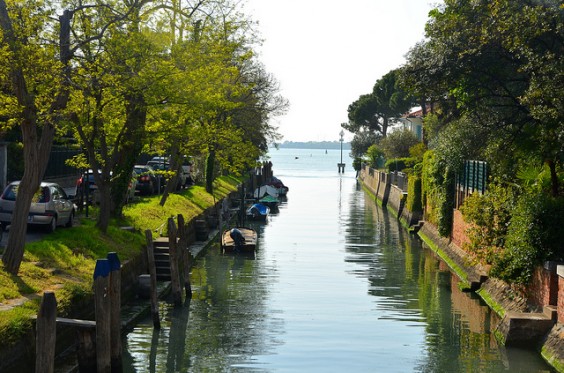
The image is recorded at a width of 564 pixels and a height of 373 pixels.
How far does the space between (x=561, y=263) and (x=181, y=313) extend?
10816 millimetres

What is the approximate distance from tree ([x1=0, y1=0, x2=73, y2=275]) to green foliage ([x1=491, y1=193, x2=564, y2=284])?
38.7ft

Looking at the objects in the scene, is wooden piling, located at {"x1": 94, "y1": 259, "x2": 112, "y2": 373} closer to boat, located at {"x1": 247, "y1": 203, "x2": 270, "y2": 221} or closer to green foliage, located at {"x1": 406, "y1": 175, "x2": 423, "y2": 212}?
green foliage, located at {"x1": 406, "y1": 175, "x2": 423, "y2": 212}

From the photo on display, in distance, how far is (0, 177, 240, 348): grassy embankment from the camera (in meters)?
15.9

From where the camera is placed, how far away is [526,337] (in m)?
20.6

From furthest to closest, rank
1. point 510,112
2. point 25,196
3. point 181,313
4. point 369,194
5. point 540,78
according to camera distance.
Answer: point 369,194 → point 510,112 → point 181,313 → point 540,78 → point 25,196

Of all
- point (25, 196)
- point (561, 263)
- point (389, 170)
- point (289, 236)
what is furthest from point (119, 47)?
point (389, 170)

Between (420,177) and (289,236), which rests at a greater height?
(420,177)

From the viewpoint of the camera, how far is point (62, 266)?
70.7 ft

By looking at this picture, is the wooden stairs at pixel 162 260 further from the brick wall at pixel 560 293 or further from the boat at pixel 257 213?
the boat at pixel 257 213

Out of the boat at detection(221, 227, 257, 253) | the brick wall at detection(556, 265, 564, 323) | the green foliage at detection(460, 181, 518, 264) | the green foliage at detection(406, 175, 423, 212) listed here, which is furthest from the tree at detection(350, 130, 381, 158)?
the brick wall at detection(556, 265, 564, 323)

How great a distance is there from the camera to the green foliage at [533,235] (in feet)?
70.0

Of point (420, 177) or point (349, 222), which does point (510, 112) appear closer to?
point (420, 177)

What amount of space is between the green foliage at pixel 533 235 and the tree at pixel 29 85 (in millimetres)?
11808

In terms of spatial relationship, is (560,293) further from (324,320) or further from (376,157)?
(376,157)
